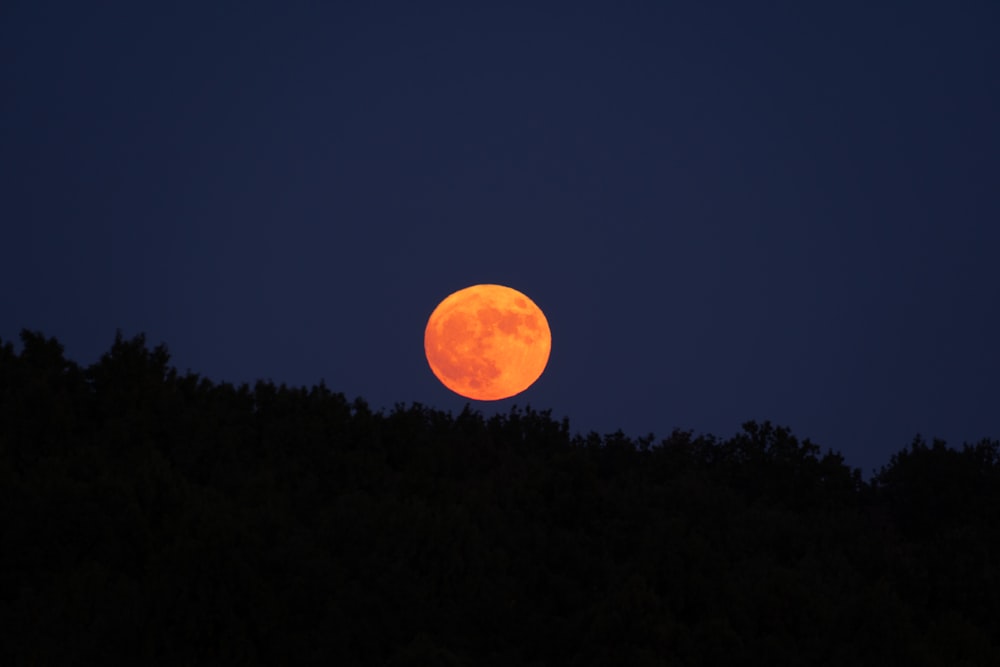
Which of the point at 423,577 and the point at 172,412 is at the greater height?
the point at 172,412

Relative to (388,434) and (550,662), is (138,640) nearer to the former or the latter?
(550,662)

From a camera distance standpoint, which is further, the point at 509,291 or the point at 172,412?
the point at 509,291

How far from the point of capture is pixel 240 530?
20.2 meters

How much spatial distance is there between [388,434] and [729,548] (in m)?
10.9

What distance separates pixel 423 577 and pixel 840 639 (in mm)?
7967

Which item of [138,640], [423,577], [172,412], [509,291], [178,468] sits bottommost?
[138,640]

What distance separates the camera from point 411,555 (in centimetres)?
2105

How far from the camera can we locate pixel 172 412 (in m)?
30.4

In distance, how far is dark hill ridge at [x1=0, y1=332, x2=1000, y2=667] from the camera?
19.1 meters

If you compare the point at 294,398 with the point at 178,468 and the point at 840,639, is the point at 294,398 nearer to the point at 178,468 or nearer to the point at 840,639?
the point at 178,468

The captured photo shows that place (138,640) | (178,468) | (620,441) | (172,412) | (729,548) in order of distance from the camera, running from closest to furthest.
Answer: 1. (138,640)
2. (729,548)
3. (178,468)
4. (172,412)
5. (620,441)

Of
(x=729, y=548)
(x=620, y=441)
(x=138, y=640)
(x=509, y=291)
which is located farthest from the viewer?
(x=509, y=291)

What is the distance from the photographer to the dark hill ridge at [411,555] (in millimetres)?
19094

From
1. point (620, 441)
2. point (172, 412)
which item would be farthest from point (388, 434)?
point (620, 441)
